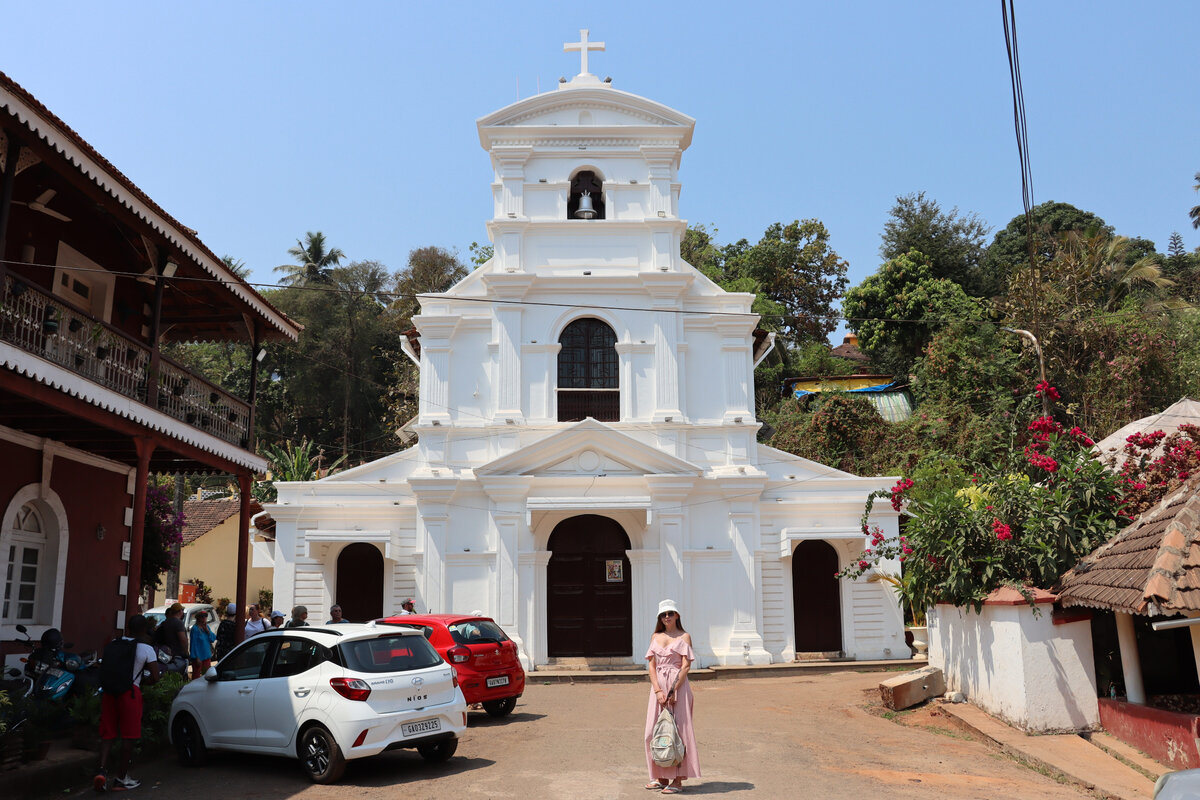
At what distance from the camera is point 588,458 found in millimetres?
20812

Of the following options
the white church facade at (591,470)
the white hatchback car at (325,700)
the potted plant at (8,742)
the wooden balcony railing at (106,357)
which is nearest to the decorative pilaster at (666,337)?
the white church facade at (591,470)

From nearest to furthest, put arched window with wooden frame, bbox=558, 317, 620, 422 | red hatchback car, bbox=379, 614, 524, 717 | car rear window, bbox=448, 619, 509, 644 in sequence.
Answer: red hatchback car, bbox=379, 614, 524, 717, car rear window, bbox=448, 619, 509, 644, arched window with wooden frame, bbox=558, 317, 620, 422

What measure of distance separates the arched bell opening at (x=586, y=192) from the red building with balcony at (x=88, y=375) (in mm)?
8680

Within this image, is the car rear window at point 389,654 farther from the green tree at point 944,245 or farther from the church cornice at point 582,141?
the green tree at point 944,245

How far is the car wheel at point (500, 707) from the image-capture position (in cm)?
1326

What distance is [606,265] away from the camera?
22.4 meters

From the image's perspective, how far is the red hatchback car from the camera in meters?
12.7

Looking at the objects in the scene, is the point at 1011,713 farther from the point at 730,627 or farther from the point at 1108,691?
the point at 730,627

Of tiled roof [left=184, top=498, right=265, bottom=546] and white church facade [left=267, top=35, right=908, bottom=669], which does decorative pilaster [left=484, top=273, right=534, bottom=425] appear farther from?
tiled roof [left=184, top=498, right=265, bottom=546]

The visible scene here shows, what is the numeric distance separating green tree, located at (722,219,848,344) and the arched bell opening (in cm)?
2313

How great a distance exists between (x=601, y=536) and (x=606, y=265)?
6.19 metres

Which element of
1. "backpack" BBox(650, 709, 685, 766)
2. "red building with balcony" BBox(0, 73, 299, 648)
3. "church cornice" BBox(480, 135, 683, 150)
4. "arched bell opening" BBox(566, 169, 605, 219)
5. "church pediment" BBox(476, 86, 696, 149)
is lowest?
"backpack" BBox(650, 709, 685, 766)

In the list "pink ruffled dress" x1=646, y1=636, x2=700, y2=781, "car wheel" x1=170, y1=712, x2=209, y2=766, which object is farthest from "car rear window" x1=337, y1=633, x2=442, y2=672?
"pink ruffled dress" x1=646, y1=636, x2=700, y2=781

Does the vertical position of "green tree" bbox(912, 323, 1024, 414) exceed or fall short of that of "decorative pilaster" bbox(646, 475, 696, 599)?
it exceeds it
